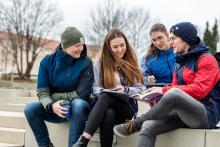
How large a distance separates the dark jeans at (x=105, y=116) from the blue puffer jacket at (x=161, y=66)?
1.14 meters

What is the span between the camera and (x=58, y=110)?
14.4ft

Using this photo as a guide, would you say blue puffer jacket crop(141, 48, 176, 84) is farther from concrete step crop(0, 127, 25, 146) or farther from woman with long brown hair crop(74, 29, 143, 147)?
concrete step crop(0, 127, 25, 146)

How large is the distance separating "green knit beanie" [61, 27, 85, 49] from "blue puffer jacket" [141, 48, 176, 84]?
105 centimetres

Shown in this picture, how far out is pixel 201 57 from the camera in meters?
3.96

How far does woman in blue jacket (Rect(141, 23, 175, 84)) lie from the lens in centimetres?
523

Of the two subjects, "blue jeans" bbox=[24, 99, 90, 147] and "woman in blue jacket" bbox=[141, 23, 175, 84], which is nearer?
"blue jeans" bbox=[24, 99, 90, 147]

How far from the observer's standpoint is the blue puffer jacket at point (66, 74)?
4613 mm

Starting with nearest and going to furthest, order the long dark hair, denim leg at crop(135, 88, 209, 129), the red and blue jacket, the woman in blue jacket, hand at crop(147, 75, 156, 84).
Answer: denim leg at crop(135, 88, 209, 129) < the red and blue jacket < the long dark hair < hand at crop(147, 75, 156, 84) < the woman in blue jacket

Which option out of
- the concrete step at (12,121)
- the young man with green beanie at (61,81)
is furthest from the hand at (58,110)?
the concrete step at (12,121)

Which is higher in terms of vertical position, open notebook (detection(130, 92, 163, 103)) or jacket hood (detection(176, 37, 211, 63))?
jacket hood (detection(176, 37, 211, 63))

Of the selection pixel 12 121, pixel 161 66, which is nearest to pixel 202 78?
pixel 161 66

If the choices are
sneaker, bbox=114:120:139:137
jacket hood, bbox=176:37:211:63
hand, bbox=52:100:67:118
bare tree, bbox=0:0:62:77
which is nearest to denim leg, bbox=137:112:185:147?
sneaker, bbox=114:120:139:137

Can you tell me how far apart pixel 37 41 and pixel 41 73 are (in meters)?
37.0

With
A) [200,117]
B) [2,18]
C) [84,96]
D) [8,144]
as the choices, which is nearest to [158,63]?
[84,96]
